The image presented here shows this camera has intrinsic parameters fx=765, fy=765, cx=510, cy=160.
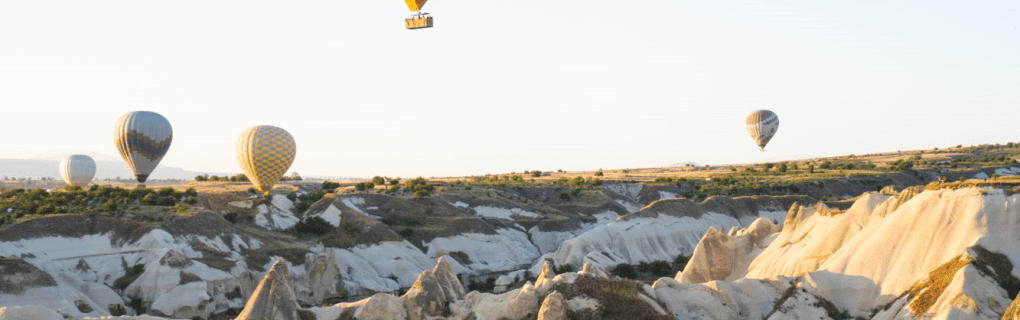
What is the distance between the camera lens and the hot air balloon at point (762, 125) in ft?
467

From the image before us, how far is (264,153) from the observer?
3733 inches

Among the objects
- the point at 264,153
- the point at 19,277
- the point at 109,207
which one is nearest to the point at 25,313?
the point at 19,277

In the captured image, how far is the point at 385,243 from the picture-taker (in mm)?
86000

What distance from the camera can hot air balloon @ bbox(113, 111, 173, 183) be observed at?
101688 millimetres

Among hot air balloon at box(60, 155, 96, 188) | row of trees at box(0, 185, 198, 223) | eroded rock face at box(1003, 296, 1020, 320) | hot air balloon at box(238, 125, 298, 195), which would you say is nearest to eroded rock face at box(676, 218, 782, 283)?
eroded rock face at box(1003, 296, 1020, 320)

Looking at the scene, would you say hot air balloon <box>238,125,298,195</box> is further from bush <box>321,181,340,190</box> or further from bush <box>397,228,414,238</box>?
bush <box>321,181,340,190</box>

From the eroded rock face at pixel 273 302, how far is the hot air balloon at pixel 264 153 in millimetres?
52059

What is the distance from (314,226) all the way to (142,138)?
30.5 meters

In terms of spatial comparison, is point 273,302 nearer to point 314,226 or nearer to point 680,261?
point 314,226

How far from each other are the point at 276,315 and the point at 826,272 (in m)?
32.8

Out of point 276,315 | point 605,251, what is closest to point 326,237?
point 605,251

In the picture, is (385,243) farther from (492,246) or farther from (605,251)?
(605,251)

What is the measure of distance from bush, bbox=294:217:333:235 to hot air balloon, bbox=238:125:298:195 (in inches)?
334

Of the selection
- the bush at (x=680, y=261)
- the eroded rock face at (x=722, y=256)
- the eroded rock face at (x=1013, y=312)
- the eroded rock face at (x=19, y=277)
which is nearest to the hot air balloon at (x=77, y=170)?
the eroded rock face at (x=19, y=277)
